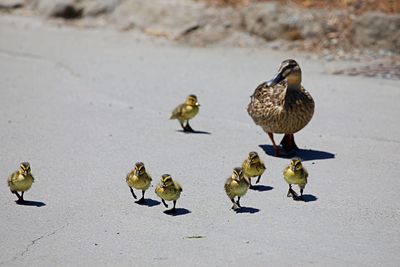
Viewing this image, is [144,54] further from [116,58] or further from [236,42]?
[236,42]

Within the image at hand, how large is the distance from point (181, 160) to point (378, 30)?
675 cm

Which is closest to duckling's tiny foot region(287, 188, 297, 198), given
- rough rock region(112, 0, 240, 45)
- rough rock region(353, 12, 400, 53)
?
rough rock region(353, 12, 400, 53)

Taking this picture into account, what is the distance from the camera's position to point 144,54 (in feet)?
53.7

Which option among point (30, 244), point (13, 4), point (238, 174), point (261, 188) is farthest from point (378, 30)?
point (30, 244)

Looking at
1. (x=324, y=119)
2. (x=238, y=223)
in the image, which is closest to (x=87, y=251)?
(x=238, y=223)

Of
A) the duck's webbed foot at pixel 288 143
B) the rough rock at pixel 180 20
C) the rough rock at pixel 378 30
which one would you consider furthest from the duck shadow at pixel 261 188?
the rough rock at pixel 180 20

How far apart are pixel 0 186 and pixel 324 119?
499 cm

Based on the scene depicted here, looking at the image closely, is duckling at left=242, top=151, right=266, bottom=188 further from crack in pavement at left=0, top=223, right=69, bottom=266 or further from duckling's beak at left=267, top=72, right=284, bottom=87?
crack in pavement at left=0, top=223, right=69, bottom=266

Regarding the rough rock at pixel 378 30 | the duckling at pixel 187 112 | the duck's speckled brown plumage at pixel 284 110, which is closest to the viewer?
the duck's speckled brown plumage at pixel 284 110

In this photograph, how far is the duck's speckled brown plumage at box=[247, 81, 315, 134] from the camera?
10.1 m

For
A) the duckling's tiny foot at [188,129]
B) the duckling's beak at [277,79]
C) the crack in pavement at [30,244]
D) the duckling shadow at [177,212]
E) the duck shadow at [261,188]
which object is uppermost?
the duckling's beak at [277,79]

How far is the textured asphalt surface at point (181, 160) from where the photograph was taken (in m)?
7.23

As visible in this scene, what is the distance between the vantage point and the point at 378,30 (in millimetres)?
15352

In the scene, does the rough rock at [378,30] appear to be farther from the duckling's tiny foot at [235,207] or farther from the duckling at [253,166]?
the duckling's tiny foot at [235,207]
